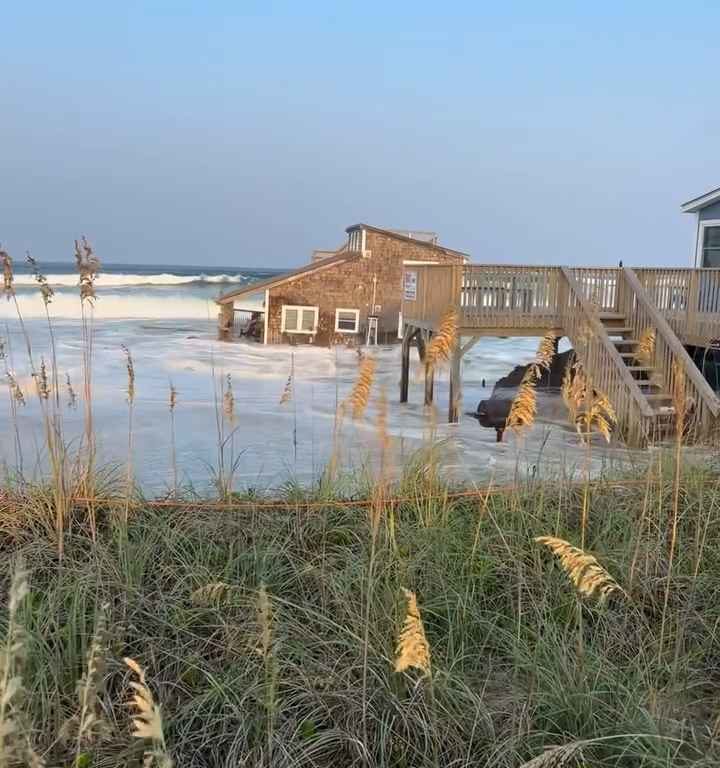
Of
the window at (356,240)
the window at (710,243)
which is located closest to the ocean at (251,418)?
the window at (356,240)

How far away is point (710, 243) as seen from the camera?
19.0m

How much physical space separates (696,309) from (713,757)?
34.7ft

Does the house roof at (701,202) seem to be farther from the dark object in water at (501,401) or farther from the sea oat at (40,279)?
the sea oat at (40,279)

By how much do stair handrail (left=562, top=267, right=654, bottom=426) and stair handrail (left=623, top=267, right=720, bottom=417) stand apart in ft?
2.09

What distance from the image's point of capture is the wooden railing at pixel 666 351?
9.88m

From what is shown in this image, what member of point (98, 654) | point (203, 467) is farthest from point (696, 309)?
point (98, 654)

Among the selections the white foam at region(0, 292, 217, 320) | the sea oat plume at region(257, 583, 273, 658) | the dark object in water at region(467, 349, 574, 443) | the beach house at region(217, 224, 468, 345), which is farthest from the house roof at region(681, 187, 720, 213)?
the white foam at region(0, 292, 217, 320)

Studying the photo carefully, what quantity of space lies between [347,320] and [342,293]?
1.06 metres

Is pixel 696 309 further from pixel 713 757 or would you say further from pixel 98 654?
pixel 98 654

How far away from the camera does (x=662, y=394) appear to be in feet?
35.2

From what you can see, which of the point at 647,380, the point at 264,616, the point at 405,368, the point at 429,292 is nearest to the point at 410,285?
the point at 429,292

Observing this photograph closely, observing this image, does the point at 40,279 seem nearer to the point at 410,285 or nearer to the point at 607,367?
the point at 607,367

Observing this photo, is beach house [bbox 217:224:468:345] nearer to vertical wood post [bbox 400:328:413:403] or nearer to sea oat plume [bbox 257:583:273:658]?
vertical wood post [bbox 400:328:413:403]

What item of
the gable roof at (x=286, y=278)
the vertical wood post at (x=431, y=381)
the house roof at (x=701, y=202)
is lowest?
the vertical wood post at (x=431, y=381)
